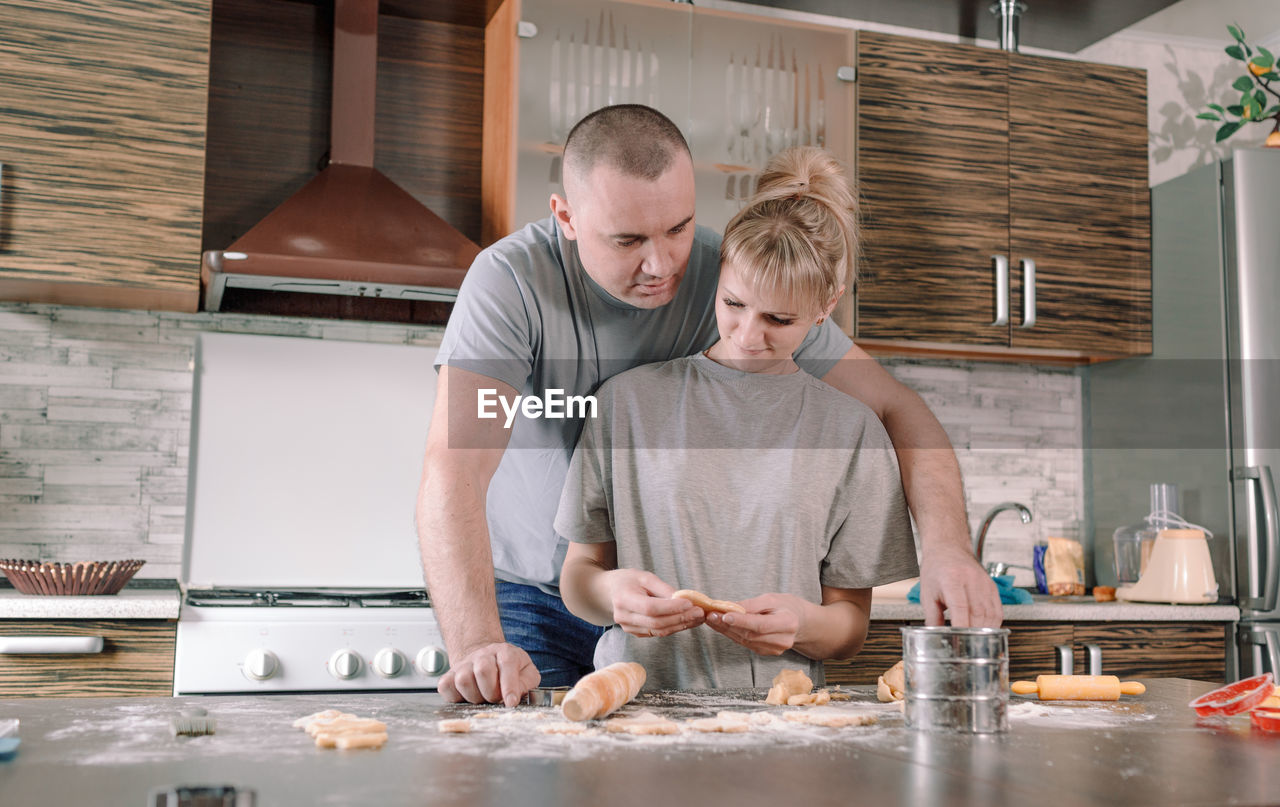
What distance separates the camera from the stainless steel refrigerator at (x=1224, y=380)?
2734mm

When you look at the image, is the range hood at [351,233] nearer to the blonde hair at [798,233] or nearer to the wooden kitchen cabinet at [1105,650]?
the blonde hair at [798,233]

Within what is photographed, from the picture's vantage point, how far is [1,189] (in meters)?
2.38

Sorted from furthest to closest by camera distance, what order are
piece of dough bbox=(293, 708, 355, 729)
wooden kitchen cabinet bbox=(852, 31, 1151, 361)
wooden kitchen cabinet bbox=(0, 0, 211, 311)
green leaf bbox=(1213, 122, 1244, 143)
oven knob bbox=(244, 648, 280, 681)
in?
1. green leaf bbox=(1213, 122, 1244, 143)
2. wooden kitchen cabinet bbox=(852, 31, 1151, 361)
3. wooden kitchen cabinet bbox=(0, 0, 211, 311)
4. oven knob bbox=(244, 648, 280, 681)
5. piece of dough bbox=(293, 708, 355, 729)

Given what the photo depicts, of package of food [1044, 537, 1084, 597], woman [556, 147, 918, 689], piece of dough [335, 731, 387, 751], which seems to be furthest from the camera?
package of food [1044, 537, 1084, 597]

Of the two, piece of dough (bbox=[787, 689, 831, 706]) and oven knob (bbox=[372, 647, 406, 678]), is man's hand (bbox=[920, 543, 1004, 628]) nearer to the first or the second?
piece of dough (bbox=[787, 689, 831, 706])

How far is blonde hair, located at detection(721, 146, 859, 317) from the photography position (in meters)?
1.47

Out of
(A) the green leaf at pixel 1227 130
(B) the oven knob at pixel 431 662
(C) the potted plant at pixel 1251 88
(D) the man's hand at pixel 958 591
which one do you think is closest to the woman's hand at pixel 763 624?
(D) the man's hand at pixel 958 591

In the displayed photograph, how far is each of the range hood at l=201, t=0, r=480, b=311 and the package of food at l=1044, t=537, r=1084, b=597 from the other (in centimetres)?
181

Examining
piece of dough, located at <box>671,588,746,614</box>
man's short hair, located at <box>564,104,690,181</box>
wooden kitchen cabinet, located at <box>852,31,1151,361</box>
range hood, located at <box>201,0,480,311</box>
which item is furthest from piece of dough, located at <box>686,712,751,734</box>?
wooden kitchen cabinet, located at <box>852,31,1151,361</box>

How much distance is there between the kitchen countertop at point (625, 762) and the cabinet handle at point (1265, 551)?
5.84ft

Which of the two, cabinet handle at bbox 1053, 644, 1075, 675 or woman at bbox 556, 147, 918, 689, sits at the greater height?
woman at bbox 556, 147, 918, 689

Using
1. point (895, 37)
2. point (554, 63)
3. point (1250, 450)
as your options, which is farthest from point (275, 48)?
point (1250, 450)

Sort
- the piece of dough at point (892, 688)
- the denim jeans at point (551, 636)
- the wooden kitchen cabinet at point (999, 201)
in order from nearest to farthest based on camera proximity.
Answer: the piece of dough at point (892, 688), the denim jeans at point (551, 636), the wooden kitchen cabinet at point (999, 201)

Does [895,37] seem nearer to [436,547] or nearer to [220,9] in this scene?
[220,9]
